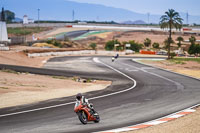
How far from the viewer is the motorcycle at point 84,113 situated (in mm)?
15398

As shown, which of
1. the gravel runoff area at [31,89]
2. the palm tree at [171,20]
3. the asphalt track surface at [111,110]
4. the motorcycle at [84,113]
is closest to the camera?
the asphalt track surface at [111,110]

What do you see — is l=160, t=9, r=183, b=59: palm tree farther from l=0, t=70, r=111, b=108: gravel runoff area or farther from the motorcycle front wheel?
the motorcycle front wheel

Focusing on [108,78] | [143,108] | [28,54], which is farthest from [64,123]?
[28,54]

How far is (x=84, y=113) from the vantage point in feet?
51.3

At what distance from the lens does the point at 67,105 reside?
20672 mm

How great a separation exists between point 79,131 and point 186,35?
442 feet

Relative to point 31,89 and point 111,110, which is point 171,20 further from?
point 111,110

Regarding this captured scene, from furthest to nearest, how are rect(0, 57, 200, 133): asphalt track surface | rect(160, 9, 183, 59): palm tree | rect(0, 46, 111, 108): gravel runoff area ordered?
rect(160, 9, 183, 59): palm tree
rect(0, 46, 111, 108): gravel runoff area
rect(0, 57, 200, 133): asphalt track surface

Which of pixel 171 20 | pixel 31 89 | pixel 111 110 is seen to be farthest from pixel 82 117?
pixel 171 20

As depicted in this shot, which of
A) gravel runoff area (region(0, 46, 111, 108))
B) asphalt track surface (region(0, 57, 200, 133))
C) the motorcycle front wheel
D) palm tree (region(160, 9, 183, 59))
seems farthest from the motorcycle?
palm tree (region(160, 9, 183, 59))

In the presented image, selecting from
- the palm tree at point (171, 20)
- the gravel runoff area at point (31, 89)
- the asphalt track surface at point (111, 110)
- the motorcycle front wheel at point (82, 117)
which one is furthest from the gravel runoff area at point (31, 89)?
the palm tree at point (171, 20)

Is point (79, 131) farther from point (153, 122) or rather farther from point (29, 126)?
point (153, 122)

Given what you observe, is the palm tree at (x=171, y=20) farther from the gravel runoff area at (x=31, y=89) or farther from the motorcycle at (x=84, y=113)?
the motorcycle at (x=84, y=113)

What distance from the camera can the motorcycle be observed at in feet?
50.5
